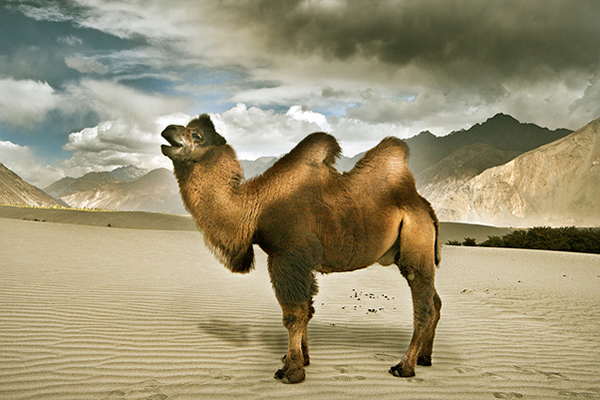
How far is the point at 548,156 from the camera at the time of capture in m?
60.0

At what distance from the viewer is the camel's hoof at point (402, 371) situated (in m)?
4.53

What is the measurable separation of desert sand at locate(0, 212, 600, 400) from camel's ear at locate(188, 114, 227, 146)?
2488mm

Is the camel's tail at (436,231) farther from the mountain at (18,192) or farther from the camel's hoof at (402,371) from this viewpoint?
the mountain at (18,192)

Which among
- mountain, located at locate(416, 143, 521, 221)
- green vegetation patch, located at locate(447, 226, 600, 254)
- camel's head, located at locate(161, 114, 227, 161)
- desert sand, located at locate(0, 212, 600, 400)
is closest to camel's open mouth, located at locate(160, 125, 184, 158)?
camel's head, located at locate(161, 114, 227, 161)

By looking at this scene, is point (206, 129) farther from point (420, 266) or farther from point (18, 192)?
point (18, 192)

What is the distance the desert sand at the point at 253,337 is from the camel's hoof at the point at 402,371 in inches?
2.9

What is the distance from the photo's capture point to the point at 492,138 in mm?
107562

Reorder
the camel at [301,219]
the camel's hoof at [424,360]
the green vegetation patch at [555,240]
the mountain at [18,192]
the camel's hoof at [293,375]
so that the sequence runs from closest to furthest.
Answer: the camel's hoof at [293,375] < the camel at [301,219] < the camel's hoof at [424,360] < the green vegetation patch at [555,240] < the mountain at [18,192]

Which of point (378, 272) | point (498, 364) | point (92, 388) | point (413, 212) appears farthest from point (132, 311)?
point (378, 272)

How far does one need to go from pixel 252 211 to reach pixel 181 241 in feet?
59.2

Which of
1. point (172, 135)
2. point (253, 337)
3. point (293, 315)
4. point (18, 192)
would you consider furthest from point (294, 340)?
point (18, 192)

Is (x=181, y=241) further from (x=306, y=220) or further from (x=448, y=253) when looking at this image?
(x=306, y=220)

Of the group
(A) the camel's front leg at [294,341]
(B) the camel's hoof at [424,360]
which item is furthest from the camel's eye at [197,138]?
(B) the camel's hoof at [424,360]

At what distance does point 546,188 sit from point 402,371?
211ft
